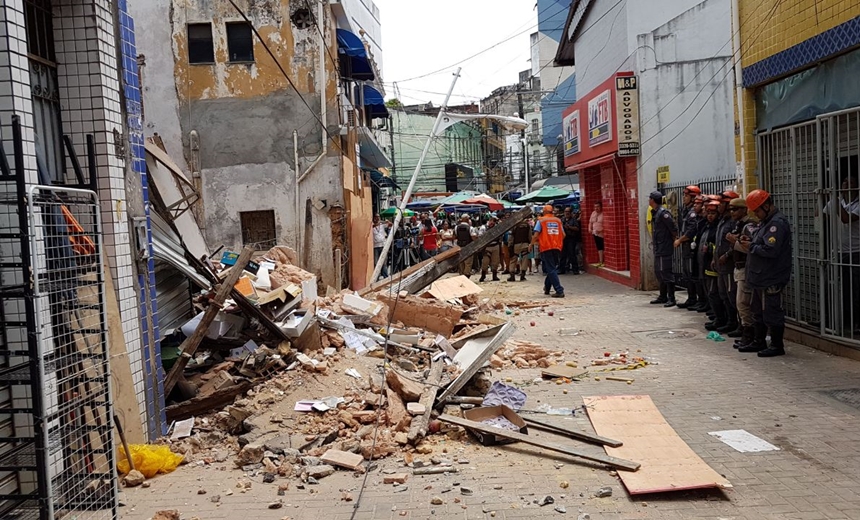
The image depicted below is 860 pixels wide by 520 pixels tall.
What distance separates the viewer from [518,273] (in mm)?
21531

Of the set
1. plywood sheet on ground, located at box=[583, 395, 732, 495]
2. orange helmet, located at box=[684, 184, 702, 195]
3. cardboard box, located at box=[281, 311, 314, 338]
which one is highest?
orange helmet, located at box=[684, 184, 702, 195]

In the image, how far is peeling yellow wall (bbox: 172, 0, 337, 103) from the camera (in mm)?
16938

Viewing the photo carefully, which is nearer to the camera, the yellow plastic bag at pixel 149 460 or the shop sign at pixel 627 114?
the yellow plastic bag at pixel 149 460

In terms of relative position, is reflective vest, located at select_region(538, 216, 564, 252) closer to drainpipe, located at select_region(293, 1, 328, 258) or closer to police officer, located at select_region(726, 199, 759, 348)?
drainpipe, located at select_region(293, 1, 328, 258)

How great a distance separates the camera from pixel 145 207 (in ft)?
20.0

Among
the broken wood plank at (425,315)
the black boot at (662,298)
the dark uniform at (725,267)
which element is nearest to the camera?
the dark uniform at (725,267)

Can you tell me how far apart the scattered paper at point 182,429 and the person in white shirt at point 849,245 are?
7072mm

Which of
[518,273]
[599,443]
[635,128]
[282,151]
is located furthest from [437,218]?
[599,443]

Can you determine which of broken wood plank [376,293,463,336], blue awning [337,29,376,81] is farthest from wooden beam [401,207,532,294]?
blue awning [337,29,376,81]

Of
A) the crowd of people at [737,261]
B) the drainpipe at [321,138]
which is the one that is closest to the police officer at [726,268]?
the crowd of people at [737,261]

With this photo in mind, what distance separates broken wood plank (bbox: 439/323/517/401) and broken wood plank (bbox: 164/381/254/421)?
2.02 metres

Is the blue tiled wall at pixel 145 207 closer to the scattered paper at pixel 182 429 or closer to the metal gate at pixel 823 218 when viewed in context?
the scattered paper at pixel 182 429

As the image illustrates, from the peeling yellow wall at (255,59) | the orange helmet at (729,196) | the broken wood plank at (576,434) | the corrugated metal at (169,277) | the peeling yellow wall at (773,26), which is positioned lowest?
the broken wood plank at (576,434)

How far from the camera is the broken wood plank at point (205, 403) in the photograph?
21.7 feet
